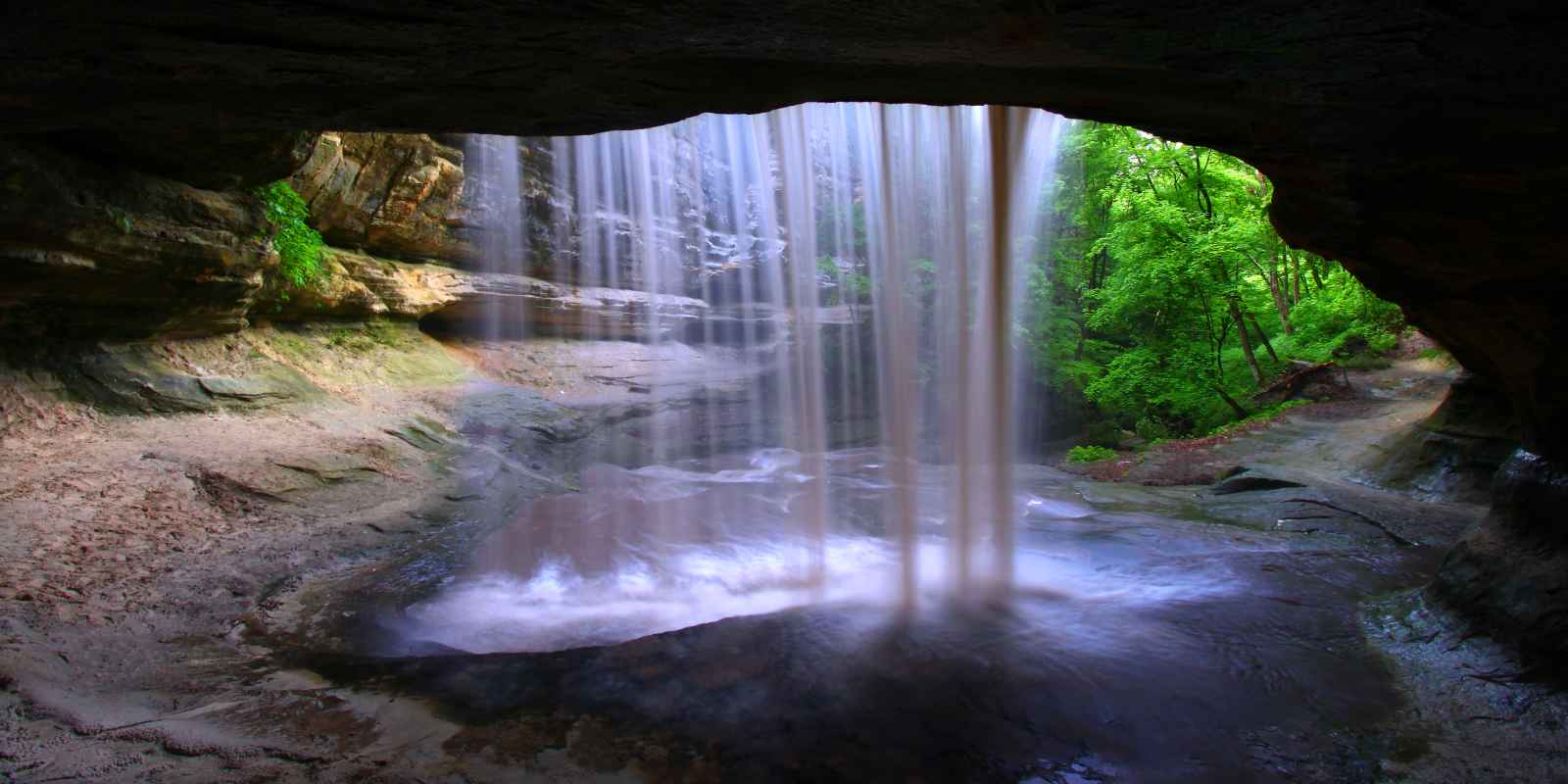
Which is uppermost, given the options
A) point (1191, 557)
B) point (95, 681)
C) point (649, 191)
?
point (649, 191)

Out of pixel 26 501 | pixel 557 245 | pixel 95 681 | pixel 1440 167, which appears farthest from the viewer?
pixel 557 245

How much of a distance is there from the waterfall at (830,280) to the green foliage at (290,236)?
5.84m

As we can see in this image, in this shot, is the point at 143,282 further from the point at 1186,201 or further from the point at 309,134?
the point at 1186,201

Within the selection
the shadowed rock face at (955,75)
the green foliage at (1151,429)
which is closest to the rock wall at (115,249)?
the shadowed rock face at (955,75)

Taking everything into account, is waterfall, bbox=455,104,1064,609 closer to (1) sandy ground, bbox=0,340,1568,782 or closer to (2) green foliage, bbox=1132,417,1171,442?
(1) sandy ground, bbox=0,340,1568,782

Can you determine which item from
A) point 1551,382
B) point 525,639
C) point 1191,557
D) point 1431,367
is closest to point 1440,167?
point 1551,382

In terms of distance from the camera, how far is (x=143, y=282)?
8250 mm

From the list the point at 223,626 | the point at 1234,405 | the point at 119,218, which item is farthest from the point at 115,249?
the point at 1234,405

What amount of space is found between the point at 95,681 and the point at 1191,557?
834 centimetres

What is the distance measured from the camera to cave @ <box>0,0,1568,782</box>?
3.02m

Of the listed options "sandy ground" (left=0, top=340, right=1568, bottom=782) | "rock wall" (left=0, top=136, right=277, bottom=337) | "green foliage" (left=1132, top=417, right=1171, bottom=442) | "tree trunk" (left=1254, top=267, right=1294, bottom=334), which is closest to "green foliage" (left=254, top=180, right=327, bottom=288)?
"rock wall" (left=0, top=136, right=277, bottom=337)

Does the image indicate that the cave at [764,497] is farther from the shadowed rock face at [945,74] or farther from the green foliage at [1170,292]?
the green foliage at [1170,292]

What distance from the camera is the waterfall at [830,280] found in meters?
7.23

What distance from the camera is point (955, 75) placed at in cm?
351
